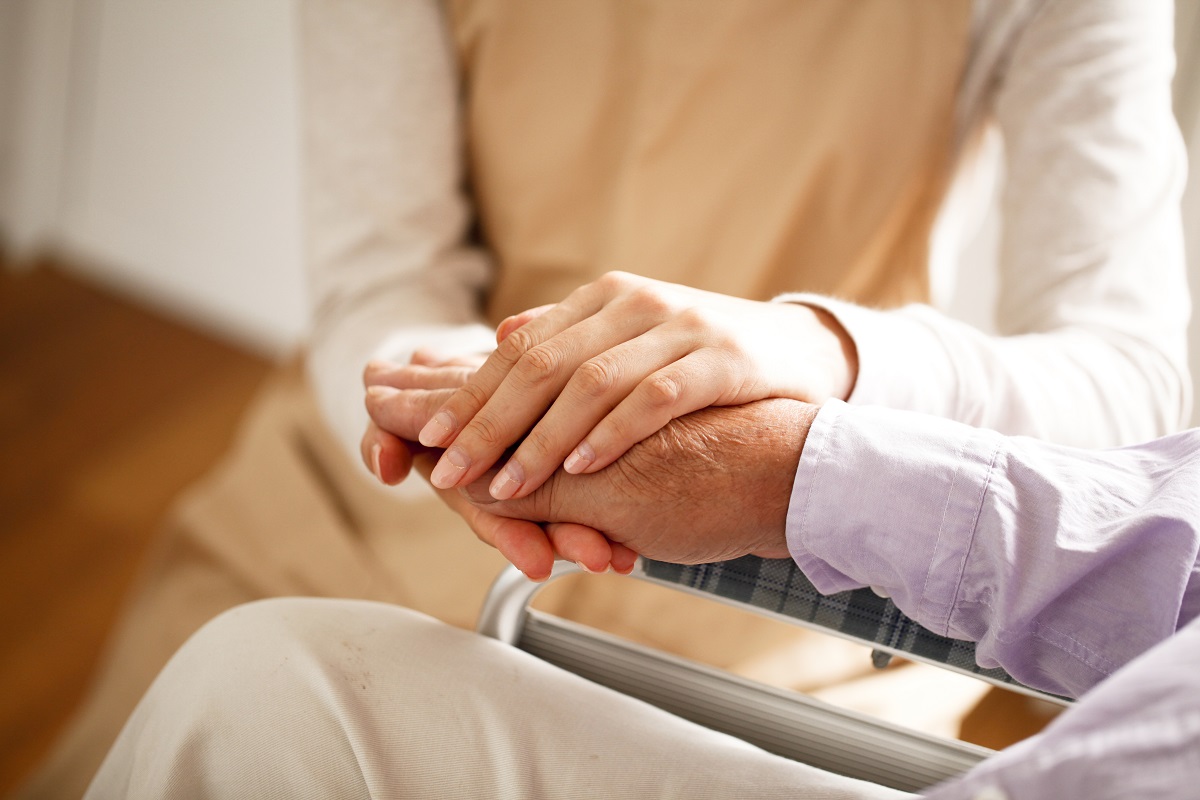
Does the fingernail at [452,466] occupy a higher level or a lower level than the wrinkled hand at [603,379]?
lower

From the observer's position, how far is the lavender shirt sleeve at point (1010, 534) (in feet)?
1.35

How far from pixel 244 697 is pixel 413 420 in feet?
0.53

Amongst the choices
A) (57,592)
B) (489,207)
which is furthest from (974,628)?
(57,592)

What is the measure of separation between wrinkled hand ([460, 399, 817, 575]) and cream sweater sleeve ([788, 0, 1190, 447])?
0.28 ft

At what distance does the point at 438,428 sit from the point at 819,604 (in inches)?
8.2

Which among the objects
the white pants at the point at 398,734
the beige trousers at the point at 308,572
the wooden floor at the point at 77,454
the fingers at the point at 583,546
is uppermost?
the fingers at the point at 583,546

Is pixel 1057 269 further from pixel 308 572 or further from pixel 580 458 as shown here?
pixel 308 572

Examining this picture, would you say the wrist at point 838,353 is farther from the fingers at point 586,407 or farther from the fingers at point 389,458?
the fingers at point 389,458

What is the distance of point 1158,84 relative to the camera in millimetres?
500

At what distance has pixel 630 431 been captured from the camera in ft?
1.51

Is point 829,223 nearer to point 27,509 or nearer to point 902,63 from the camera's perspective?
point 902,63

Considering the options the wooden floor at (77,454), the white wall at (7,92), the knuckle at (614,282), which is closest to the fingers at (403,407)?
the knuckle at (614,282)

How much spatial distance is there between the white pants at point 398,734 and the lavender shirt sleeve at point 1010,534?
94 millimetres

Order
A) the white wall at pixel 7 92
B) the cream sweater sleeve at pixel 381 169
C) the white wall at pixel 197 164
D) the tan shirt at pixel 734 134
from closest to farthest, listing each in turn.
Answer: the tan shirt at pixel 734 134 → the cream sweater sleeve at pixel 381 169 → the white wall at pixel 197 164 → the white wall at pixel 7 92
